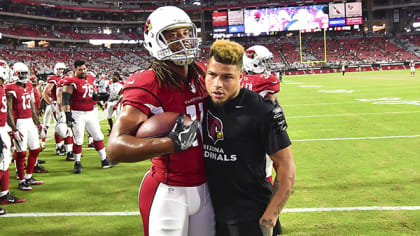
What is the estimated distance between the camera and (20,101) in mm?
6688

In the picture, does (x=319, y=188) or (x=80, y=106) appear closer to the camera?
(x=319, y=188)

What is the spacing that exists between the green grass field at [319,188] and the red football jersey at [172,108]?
2183 mm

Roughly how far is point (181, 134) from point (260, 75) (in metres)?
2.99

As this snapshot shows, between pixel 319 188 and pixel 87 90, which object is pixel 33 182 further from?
pixel 319 188

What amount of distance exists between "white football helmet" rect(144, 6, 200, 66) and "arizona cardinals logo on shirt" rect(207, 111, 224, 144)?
44 centimetres

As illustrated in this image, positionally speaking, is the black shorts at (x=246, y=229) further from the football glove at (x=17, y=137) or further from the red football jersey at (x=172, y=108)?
the football glove at (x=17, y=137)

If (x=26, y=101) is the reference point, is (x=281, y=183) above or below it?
below

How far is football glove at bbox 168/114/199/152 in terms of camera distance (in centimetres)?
181

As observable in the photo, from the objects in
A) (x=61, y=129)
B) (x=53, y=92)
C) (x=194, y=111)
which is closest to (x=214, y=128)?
(x=194, y=111)

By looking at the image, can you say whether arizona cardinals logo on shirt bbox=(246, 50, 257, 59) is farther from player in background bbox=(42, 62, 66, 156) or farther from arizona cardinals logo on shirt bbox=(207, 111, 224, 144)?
player in background bbox=(42, 62, 66, 156)

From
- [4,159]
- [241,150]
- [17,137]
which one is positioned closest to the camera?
[241,150]

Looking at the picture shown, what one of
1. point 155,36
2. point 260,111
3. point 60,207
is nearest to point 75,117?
point 60,207

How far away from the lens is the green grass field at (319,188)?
4227mm

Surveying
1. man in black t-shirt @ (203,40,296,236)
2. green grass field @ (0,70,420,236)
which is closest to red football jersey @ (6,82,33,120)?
green grass field @ (0,70,420,236)
